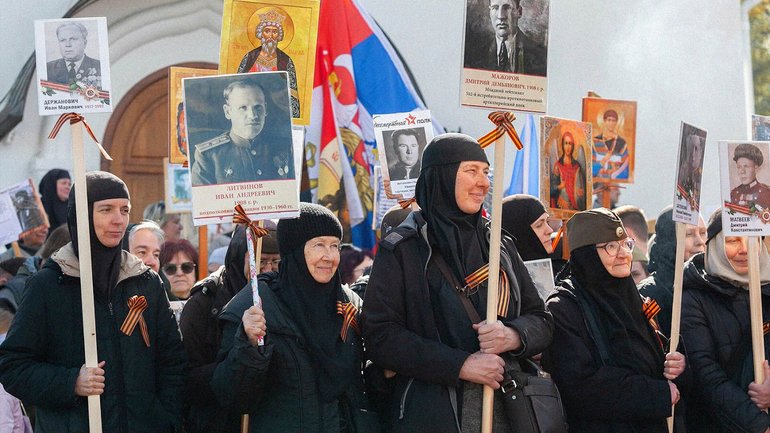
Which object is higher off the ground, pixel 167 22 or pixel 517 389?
pixel 167 22

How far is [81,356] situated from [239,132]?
1138mm

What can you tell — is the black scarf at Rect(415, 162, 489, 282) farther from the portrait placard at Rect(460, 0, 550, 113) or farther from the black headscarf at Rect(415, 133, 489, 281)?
the portrait placard at Rect(460, 0, 550, 113)

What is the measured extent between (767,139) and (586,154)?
4.22 ft

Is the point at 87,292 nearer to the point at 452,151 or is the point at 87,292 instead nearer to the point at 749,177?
the point at 452,151

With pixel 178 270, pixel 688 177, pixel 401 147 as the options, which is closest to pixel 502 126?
pixel 688 177

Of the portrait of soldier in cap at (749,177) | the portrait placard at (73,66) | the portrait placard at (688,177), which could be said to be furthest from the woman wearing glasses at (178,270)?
the portrait of soldier in cap at (749,177)

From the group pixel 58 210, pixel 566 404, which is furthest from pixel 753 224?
pixel 58 210

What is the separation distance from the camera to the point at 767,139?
242 inches

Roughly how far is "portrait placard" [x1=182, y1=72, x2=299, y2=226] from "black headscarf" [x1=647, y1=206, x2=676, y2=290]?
2202 mm

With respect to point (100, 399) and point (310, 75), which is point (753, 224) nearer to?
point (310, 75)

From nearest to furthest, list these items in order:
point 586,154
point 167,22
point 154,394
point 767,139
A: 1. point 154,394
2. point 767,139
3. point 586,154
4. point 167,22

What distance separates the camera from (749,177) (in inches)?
218

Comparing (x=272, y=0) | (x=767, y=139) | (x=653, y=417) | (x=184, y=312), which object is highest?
(x=272, y=0)

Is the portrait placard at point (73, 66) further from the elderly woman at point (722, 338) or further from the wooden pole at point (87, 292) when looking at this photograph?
the elderly woman at point (722, 338)
